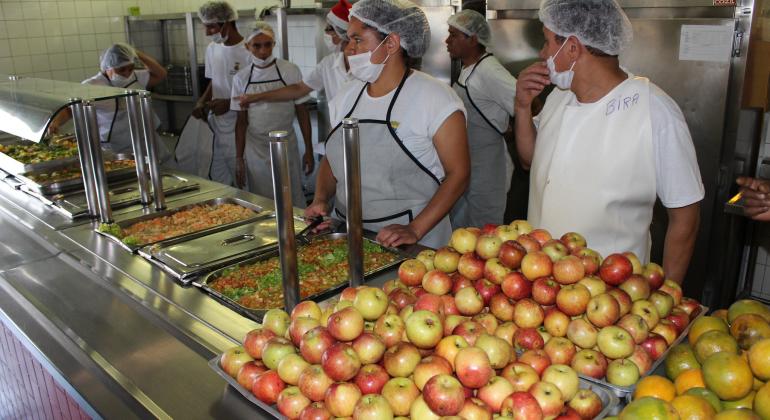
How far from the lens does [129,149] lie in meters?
4.61

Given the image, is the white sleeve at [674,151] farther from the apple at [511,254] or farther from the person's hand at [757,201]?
the apple at [511,254]

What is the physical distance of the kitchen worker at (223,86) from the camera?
5.75 m

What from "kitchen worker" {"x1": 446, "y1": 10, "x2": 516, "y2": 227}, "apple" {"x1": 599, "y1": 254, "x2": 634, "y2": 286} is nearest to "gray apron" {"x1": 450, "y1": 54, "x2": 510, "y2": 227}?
"kitchen worker" {"x1": 446, "y1": 10, "x2": 516, "y2": 227}

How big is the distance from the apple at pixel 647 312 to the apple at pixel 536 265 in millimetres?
214

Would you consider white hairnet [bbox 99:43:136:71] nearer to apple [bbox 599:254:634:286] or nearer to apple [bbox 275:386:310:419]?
apple [bbox 275:386:310:419]

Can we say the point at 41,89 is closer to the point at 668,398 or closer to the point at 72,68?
the point at 668,398

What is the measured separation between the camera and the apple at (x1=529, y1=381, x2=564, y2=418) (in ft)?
3.87

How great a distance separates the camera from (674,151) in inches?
83.5

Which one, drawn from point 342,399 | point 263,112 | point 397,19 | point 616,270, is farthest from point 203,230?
point 263,112

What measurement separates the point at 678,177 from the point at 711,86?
5.29ft

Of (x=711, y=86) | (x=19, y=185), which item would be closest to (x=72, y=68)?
(x=19, y=185)

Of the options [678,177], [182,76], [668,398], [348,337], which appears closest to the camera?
[668,398]

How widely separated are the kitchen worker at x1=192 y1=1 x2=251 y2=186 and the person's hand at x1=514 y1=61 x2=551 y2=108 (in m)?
3.68

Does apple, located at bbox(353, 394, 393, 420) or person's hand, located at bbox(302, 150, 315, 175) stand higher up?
apple, located at bbox(353, 394, 393, 420)
